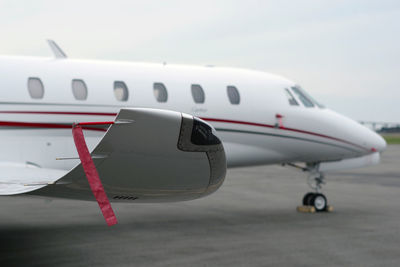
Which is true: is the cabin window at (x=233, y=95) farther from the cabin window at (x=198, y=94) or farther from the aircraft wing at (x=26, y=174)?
the aircraft wing at (x=26, y=174)

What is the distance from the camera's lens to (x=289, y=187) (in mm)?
17578

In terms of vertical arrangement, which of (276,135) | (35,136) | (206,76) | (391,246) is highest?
(206,76)

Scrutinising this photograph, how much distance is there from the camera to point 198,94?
10227mm

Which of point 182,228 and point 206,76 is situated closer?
point 182,228

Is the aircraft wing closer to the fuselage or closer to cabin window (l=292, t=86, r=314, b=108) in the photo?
the fuselage

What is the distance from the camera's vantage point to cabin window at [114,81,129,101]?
938 centimetres

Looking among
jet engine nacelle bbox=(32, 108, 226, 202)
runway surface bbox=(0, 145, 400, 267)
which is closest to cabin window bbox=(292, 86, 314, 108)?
runway surface bbox=(0, 145, 400, 267)

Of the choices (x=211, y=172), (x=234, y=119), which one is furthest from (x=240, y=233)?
(x=211, y=172)

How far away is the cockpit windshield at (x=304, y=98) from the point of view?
11.6 m

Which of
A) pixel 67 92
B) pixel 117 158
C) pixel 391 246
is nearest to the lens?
pixel 117 158

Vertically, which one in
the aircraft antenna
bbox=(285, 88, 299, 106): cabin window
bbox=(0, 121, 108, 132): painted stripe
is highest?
the aircraft antenna

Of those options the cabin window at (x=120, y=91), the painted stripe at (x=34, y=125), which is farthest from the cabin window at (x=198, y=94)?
the painted stripe at (x=34, y=125)

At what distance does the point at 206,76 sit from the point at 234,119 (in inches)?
37.8

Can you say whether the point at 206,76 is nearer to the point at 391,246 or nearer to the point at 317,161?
the point at 317,161
